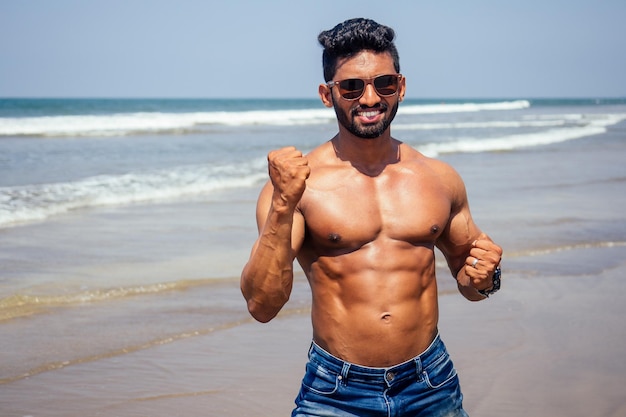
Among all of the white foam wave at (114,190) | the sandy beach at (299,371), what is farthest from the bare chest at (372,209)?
the white foam wave at (114,190)

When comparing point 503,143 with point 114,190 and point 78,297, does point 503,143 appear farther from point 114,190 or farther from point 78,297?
point 78,297

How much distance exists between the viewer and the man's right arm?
2.42 metres

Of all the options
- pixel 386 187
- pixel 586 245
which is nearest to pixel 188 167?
pixel 586 245

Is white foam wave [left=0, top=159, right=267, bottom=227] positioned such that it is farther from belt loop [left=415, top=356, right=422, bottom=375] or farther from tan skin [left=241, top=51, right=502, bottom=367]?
belt loop [left=415, top=356, right=422, bottom=375]

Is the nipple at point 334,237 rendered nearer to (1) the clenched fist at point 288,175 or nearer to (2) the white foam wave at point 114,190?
(1) the clenched fist at point 288,175

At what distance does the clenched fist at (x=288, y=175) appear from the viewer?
94.9 inches

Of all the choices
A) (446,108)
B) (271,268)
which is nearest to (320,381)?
(271,268)

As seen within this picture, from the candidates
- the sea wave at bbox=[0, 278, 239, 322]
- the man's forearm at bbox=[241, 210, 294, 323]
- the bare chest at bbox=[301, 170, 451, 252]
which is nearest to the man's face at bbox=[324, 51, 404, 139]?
the bare chest at bbox=[301, 170, 451, 252]

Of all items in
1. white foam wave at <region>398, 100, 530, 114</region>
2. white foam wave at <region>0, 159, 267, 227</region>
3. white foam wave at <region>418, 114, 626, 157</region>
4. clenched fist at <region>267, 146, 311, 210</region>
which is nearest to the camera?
clenched fist at <region>267, 146, 311, 210</region>

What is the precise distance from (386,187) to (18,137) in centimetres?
2473

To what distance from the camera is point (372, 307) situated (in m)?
2.76

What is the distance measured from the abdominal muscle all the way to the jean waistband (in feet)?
0.07

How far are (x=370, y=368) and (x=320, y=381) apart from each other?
166 millimetres

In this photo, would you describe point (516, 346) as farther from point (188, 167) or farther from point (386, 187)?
point (188, 167)
